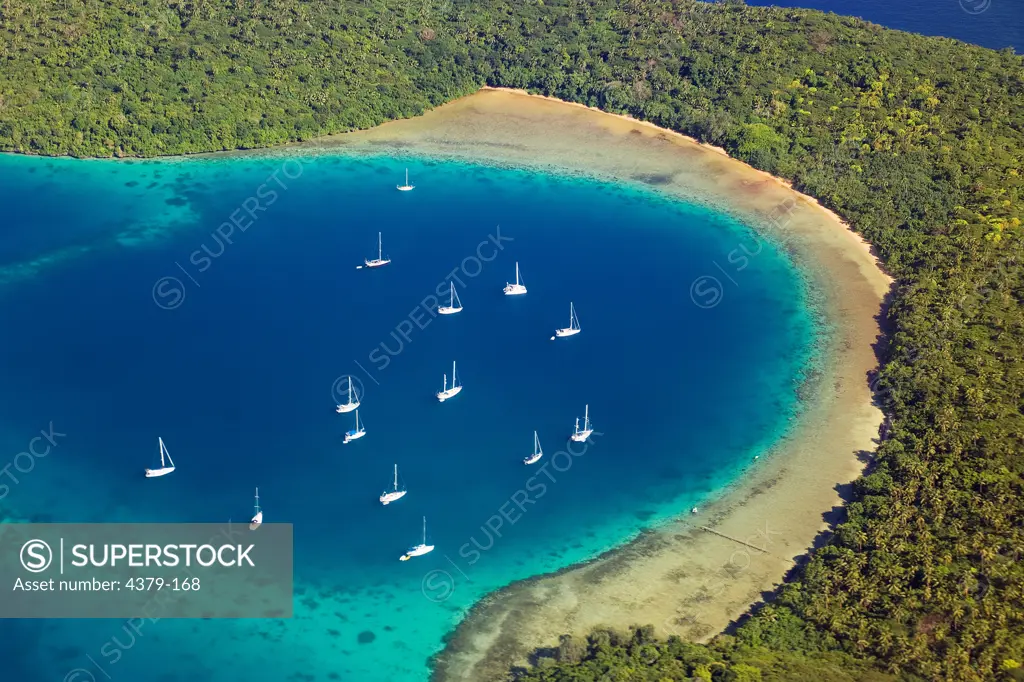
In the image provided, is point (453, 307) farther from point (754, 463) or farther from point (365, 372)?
point (754, 463)

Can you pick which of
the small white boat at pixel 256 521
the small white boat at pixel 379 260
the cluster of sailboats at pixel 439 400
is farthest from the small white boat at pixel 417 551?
the small white boat at pixel 379 260

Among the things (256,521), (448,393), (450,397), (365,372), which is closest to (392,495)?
(256,521)

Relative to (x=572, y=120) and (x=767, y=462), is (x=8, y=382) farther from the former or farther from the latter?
(x=572, y=120)

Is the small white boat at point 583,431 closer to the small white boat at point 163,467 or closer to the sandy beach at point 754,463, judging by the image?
the sandy beach at point 754,463

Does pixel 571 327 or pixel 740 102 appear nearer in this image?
pixel 571 327

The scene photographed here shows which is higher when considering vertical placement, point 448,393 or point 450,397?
point 448,393

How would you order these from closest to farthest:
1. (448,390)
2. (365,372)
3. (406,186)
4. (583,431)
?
(583,431) → (448,390) → (365,372) → (406,186)
